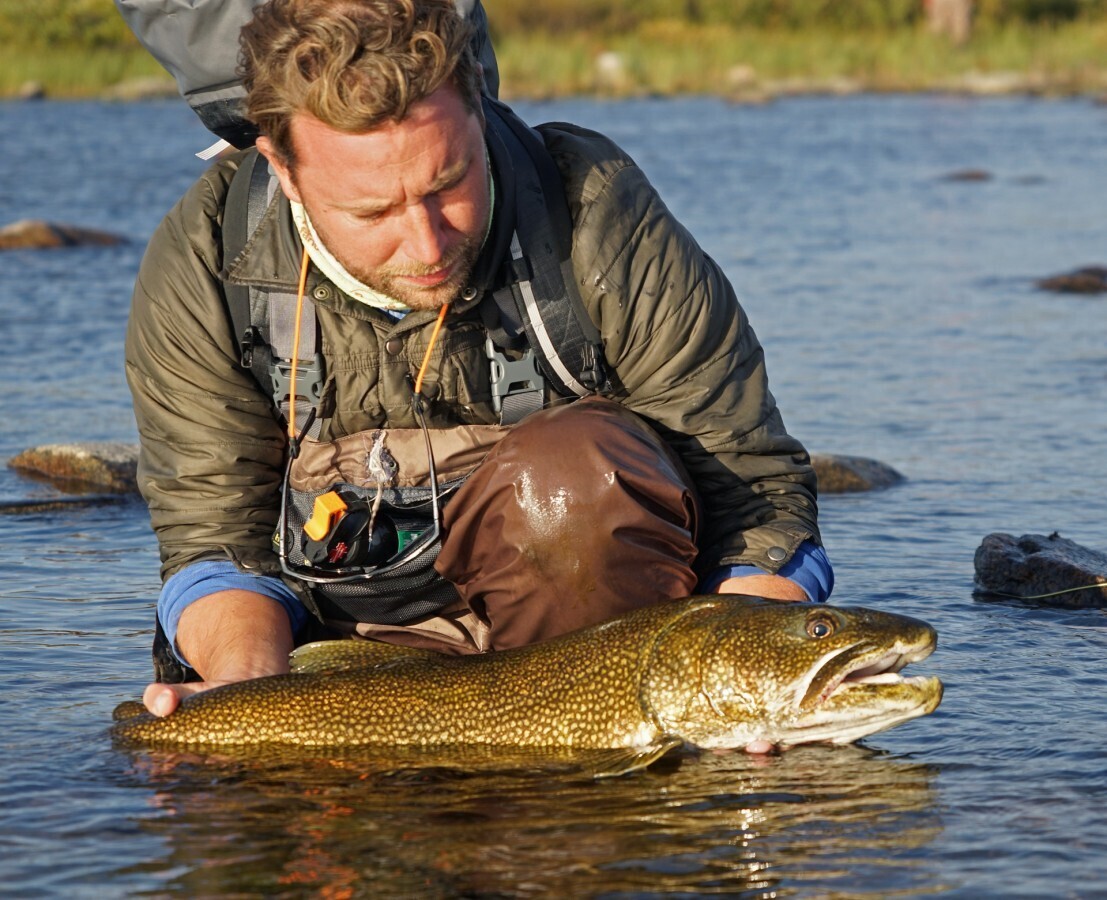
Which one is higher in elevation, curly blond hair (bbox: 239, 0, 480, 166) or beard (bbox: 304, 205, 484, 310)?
curly blond hair (bbox: 239, 0, 480, 166)

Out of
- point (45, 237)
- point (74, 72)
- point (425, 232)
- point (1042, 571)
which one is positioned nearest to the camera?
point (425, 232)

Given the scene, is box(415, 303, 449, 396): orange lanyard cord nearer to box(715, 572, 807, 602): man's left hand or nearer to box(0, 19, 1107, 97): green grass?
box(715, 572, 807, 602): man's left hand

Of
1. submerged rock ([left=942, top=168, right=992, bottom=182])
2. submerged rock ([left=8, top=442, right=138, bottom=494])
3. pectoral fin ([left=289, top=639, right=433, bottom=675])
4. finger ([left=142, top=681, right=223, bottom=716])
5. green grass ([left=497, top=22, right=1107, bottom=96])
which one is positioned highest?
pectoral fin ([left=289, top=639, right=433, bottom=675])

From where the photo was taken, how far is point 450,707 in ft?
13.8

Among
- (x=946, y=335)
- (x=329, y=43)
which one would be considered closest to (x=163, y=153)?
(x=946, y=335)

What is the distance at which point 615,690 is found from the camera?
4074mm

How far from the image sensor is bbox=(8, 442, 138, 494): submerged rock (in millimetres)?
7738

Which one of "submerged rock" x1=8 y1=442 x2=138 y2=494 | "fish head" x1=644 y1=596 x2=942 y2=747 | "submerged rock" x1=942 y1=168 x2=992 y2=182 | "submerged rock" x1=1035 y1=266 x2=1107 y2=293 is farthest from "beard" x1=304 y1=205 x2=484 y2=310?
"submerged rock" x1=942 y1=168 x2=992 y2=182

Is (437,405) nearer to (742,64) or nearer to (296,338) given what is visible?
(296,338)

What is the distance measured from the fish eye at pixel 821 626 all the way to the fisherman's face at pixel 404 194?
112cm

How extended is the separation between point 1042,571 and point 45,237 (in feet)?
35.5

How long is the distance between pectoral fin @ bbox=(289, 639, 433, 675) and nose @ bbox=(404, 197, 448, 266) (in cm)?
91

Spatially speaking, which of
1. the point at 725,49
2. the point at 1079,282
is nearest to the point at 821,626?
the point at 1079,282

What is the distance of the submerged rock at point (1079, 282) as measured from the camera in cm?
1286
